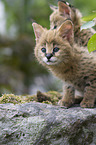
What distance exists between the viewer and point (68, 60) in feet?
11.0

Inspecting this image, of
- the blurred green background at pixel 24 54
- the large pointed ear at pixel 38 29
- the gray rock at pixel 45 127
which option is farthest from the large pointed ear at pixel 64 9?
the blurred green background at pixel 24 54

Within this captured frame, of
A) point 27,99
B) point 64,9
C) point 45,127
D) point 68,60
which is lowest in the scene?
point 45,127

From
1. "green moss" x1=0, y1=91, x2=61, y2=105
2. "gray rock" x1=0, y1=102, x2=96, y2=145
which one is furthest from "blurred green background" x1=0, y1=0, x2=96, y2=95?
"gray rock" x1=0, y1=102, x2=96, y2=145

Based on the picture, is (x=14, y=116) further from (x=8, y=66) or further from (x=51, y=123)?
(x=8, y=66)

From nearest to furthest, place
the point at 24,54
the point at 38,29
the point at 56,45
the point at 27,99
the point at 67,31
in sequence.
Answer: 1. the point at 56,45
2. the point at 67,31
3. the point at 38,29
4. the point at 27,99
5. the point at 24,54

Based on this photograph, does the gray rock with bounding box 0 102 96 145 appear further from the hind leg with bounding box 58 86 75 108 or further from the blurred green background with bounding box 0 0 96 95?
the blurred green background with bounding box 0 0 96 95

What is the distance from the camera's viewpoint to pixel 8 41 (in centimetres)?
1364

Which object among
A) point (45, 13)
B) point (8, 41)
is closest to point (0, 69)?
point (8, 41)

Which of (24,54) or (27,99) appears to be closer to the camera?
(27,99)

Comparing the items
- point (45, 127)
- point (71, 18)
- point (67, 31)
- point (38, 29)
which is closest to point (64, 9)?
point (71, 18)

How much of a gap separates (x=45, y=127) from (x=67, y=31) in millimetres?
1798

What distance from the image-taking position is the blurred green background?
A: 1088 centimetres

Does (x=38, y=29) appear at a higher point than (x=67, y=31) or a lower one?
higher

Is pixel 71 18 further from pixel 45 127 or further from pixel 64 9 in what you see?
pixel 45 127
